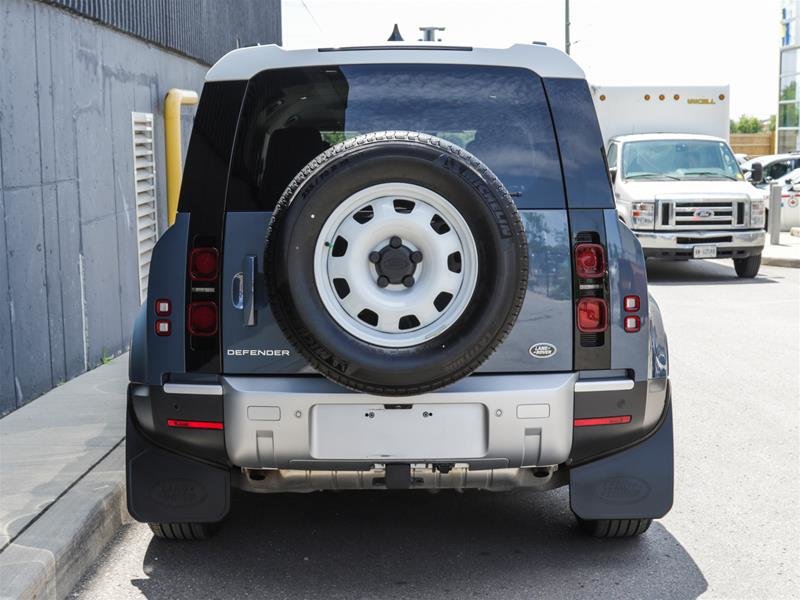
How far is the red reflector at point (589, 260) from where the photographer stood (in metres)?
4.61

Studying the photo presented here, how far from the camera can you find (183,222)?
4633 mm

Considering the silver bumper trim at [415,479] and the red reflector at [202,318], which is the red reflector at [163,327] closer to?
the red reflector at [202,318]

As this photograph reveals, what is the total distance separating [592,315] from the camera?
4645 millimetres

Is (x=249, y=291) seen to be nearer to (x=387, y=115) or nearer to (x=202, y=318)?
(x=202, y=318)

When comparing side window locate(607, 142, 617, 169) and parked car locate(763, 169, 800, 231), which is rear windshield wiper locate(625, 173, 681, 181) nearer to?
side window locate(607, 142, 617, 169)

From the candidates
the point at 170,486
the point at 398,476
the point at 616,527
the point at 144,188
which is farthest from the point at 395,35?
the point at 144,188

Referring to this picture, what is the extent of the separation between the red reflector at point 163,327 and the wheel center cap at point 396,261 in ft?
2.88

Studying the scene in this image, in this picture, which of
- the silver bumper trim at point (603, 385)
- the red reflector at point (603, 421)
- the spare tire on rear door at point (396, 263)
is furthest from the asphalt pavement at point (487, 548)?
the spare tire on rear door at point (396, 263)

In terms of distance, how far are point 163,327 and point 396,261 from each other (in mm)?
984

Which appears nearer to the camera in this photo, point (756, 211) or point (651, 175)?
point (756, 211)

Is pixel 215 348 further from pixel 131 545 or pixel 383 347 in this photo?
pixel 131 545

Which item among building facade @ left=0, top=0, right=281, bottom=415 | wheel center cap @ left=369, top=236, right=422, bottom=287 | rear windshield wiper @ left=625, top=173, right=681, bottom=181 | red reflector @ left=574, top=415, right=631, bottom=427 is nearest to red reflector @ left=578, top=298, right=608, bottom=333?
red reflector @ left=574, top=415, right=631, bottom=427

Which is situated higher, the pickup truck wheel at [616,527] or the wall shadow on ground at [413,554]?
the pickup truck wheel at [616,527]

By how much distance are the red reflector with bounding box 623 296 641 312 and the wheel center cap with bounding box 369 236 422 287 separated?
884 mm
